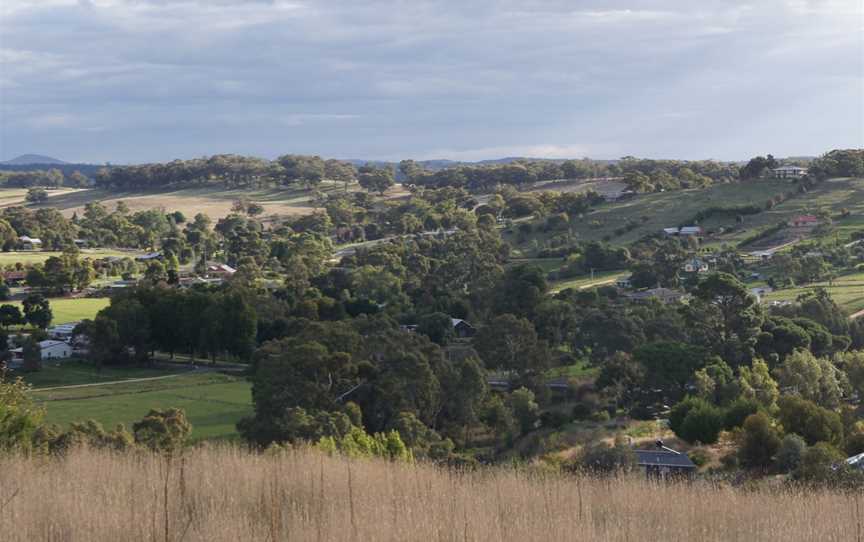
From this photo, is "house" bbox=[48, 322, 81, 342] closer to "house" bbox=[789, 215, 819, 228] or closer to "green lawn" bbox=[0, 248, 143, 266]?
"green lawn" bbox=[0, 248, 143, 266]

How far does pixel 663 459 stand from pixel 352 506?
1283 centimetres

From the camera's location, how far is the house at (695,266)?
4847 centimetres

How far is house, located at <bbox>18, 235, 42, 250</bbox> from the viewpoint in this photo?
70.9 meters

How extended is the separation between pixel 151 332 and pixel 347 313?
846cm

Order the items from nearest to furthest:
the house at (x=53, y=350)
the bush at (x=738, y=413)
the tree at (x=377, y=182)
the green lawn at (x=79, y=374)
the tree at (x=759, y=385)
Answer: the bush at (x=738, y=413) → the tree at (x=759, y=385) → the green lawn at (x=79, y=374) → the house at (x=53, y=350) → the tree at (x=377, y=182)

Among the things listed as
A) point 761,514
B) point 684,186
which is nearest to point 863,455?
point 761,514

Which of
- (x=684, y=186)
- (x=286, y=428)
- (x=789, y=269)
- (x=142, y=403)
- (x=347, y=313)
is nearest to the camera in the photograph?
(x=286, y=428)

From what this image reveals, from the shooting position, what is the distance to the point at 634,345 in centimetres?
3158

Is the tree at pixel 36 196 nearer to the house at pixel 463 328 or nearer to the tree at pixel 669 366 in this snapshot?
the house at pixel 463 328

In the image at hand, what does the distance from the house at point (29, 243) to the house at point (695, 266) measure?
156 ft

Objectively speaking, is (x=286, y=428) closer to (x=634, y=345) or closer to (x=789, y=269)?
(x=634, y=345)

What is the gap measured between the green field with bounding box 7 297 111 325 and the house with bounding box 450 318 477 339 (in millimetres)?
17021

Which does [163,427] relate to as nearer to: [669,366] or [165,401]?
[165,401]

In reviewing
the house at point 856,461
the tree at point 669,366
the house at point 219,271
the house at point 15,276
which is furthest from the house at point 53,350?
the house at point 856,461
